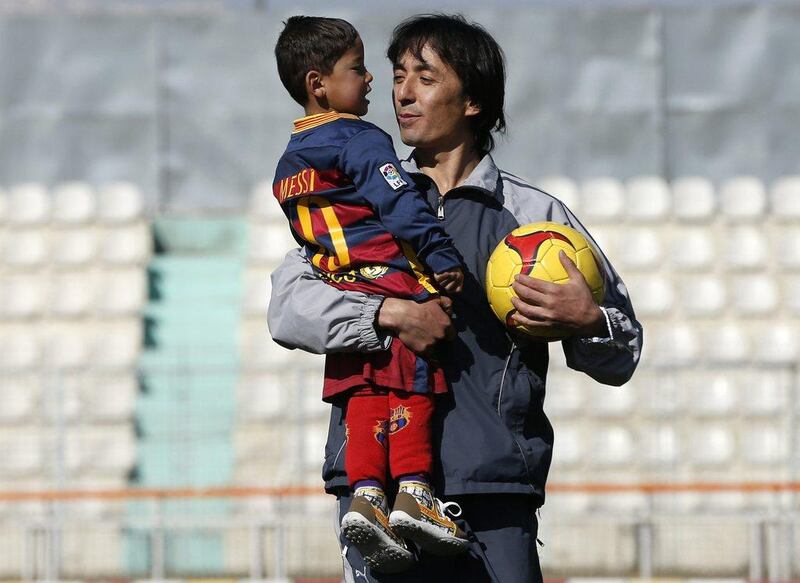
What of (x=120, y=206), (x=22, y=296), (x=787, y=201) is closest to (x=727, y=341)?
(x=787, y=201)

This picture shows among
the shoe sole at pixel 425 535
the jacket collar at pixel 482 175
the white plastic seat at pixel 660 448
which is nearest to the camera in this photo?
the shoe sole at pixel 425 535

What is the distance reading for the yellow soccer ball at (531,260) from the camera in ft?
11.4

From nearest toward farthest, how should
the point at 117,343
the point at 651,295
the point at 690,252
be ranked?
the point at 651,295, the point at 117,343, the point at 690,252

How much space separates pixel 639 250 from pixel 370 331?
808 centimetres

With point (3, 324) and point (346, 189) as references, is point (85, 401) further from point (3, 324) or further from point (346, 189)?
point (346, 189)

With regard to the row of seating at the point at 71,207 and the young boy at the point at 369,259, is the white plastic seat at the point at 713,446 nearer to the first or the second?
the row of seating at the point at 71,207

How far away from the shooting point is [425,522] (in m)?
3.34

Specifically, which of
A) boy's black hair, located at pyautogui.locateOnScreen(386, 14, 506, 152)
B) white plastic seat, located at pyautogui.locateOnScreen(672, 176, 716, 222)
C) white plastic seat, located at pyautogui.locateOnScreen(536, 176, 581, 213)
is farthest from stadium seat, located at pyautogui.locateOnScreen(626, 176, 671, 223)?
boy's black hair, located at pyautogui.locateOnScreen(386, 14, 506, 152)

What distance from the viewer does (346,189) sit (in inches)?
141

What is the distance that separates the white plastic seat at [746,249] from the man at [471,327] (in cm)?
784

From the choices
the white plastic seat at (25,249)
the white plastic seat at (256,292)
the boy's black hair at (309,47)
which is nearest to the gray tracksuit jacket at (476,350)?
the boy's black hair at (309,47)

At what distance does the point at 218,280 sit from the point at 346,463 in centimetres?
866

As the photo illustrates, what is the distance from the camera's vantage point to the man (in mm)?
3475

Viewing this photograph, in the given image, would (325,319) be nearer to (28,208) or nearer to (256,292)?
(256,292)
